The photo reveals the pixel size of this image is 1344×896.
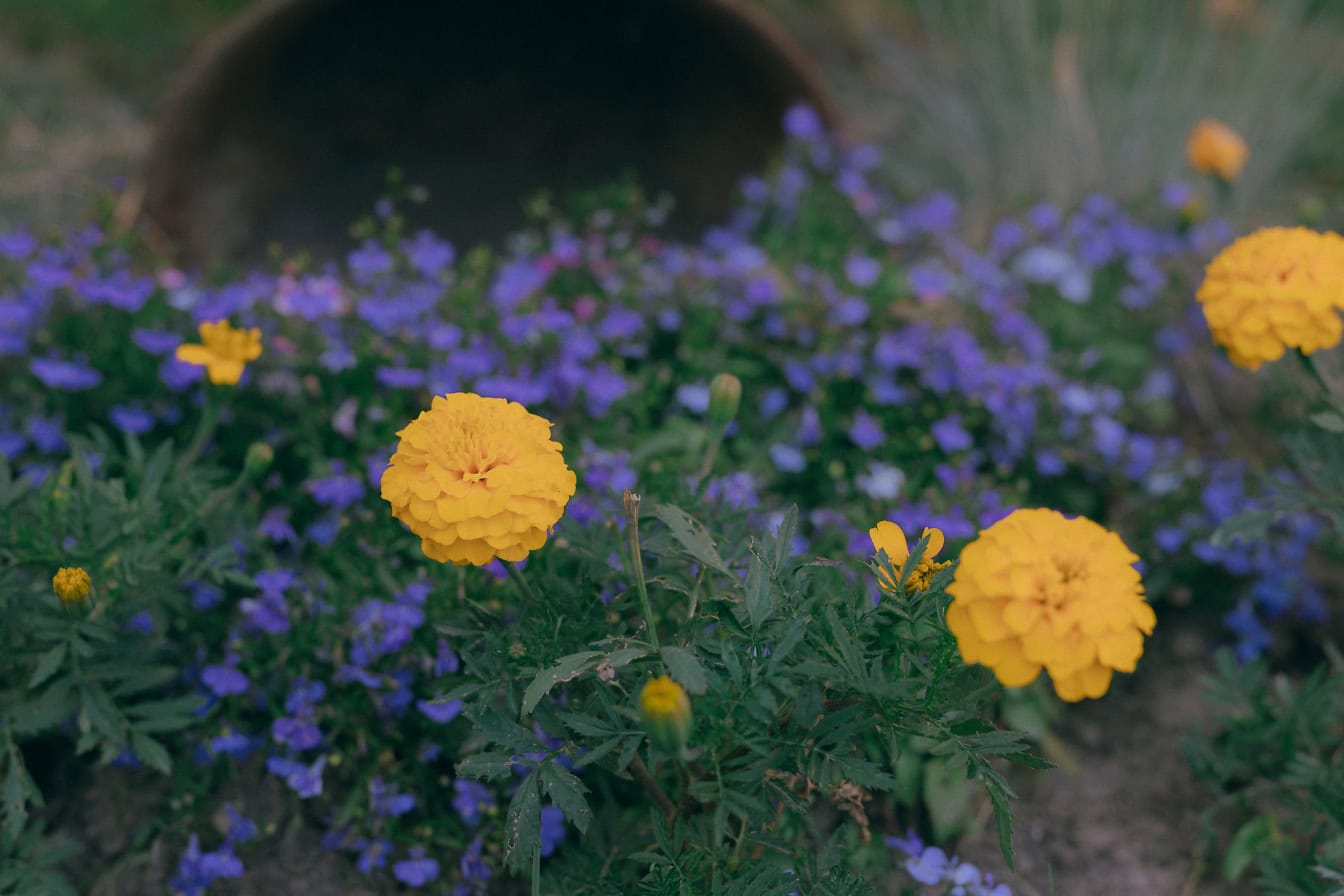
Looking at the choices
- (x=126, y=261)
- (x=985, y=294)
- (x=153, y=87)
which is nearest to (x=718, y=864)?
(x=985, y=294)

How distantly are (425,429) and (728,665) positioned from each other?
376mm

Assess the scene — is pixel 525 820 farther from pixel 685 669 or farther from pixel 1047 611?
pixel 1047 611

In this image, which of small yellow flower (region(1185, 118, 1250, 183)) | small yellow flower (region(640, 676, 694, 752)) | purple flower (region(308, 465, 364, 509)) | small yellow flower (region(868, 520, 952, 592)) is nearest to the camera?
small yellow flower (region(640, 676, 694, 752))

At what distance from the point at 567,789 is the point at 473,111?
2.18 m

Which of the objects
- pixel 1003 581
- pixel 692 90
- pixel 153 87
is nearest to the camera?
pixel 1003 581

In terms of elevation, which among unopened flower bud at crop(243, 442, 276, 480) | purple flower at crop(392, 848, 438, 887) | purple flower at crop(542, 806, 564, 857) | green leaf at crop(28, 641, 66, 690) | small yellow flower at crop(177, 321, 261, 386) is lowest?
purple flower at crop(392, 848, 438, 887)

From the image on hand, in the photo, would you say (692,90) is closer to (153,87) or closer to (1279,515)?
(153,87)

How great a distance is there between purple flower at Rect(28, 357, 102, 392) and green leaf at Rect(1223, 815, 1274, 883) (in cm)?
196

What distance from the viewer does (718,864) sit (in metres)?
1.26

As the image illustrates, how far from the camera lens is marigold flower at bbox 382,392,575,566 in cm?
106

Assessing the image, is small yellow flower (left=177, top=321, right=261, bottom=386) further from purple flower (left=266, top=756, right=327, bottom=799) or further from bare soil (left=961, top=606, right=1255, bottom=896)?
bare soil (left=961, top=606, right=1255, bottom=896)

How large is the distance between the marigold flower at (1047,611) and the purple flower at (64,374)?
154 centimetres

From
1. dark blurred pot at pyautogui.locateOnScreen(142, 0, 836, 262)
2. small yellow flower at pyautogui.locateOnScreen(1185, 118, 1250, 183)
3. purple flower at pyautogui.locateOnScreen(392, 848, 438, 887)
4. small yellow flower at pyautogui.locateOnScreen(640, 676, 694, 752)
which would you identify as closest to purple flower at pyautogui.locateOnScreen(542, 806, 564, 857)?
purple flower at pyautogui.locateOnScreen(392, 848, 438, 887)

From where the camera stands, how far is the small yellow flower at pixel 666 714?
0.95 meters
